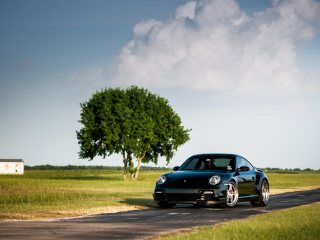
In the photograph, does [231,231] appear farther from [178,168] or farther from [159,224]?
[178,168]

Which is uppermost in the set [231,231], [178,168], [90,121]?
[90,121]

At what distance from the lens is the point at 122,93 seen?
59.7m

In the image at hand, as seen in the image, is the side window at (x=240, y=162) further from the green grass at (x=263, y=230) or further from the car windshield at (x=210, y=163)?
the green grass at (x=263, y=230)

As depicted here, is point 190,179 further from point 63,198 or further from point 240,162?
point 63,198

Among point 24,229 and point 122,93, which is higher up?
point 122,93

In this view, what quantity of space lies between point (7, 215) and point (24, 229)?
136 inches

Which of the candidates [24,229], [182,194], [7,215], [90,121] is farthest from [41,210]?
[90,121]

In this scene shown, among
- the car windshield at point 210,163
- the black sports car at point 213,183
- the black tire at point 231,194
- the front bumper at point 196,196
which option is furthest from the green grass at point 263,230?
the car windshield at point 210,163

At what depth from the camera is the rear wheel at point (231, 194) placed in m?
15.8

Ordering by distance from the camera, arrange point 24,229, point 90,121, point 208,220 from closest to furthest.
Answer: point 24,229
point 208,220
point 90,121

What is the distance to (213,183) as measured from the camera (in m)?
15.5

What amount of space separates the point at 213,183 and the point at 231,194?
3.22 feet

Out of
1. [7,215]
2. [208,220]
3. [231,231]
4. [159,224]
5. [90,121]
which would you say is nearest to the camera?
[231,231]

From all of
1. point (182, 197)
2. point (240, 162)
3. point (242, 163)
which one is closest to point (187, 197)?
point (182, 197)
